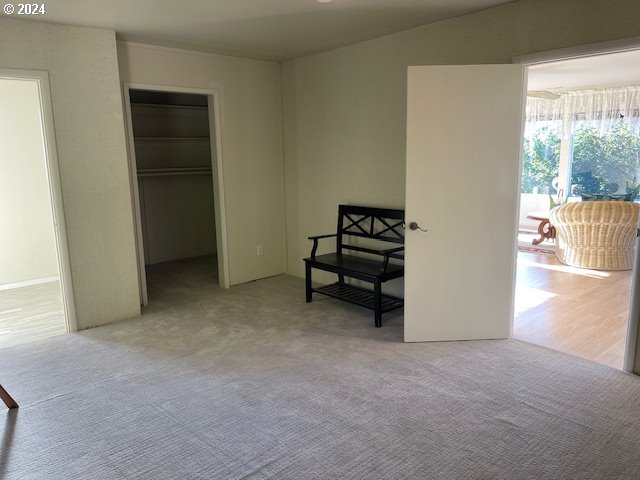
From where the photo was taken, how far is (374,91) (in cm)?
429

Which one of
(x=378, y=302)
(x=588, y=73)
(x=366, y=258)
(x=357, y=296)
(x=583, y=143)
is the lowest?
A: (x=357, y=296)

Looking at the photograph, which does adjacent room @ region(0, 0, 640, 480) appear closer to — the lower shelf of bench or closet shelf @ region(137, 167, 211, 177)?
the lower shelf of bench

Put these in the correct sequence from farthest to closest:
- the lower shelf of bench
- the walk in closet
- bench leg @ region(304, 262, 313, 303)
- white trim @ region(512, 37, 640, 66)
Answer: the walk in closet
bench leg @ region(304, 262, 313, 303)
the lower shelf of bench
white trim @ region(512, 37, 640, 66)

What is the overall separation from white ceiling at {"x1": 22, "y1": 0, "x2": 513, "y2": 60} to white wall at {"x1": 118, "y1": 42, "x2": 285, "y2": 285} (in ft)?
1.14

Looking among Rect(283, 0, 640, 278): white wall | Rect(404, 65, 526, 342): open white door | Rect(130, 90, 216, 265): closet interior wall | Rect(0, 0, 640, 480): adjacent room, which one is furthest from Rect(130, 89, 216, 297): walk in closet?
Rect(404, 65, 526, 342): open white door

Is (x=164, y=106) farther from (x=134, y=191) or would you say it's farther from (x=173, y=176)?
(x=134, y=191)

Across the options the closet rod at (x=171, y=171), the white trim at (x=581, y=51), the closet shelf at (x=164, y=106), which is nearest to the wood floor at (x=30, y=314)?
the closet rod at (x=171, y=171)

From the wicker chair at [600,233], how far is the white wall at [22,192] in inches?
238

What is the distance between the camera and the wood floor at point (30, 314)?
3.85m

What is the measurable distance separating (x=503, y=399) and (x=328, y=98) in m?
3.24

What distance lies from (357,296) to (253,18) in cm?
245

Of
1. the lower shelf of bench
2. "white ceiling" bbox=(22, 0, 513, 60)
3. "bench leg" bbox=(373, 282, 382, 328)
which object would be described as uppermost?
"white ceiling" bbox=(22, 0, 513, 60)

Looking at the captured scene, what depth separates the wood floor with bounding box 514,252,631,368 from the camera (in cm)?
344

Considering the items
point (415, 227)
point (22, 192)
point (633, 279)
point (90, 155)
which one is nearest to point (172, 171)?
point (22, 192)
